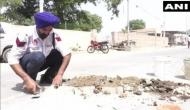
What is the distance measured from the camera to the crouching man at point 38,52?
6884 millimetres

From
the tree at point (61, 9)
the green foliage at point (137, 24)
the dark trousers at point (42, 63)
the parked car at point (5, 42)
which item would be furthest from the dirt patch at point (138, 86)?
the green foliage at point (137, 24)

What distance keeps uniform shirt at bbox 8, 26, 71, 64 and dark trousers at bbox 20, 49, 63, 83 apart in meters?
0.09

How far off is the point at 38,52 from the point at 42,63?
0.28 metres

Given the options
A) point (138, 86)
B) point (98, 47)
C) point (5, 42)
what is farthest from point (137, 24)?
point (138, 86)

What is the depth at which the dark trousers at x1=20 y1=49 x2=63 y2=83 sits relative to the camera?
7.32m

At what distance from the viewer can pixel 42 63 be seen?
7.57 meters

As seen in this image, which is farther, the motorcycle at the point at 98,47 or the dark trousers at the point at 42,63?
the motorcycle at the point at 98,47

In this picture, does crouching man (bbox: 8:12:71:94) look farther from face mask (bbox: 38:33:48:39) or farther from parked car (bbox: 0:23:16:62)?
parked car (bbox: 0:23:16:62)

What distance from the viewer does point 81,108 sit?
6566 millimetres

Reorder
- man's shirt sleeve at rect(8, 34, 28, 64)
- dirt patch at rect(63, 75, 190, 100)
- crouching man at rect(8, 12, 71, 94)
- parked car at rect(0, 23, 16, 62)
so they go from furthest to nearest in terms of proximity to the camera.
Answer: parked car at rect(0, 23, 16, 62)
dirt patch at rect(63, 75, 190, 100)
man's shirt sleeve at rect(8, 34, 28, 64)
crouching man at rect(8, 12, 71, 94)

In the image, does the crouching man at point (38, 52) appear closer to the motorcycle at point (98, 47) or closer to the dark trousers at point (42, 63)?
the dark trousers at point (42, 63)

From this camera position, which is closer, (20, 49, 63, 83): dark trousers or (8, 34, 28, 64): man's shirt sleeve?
(8, 34, 28, 64): man's shirt sleeve

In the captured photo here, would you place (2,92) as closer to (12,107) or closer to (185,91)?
(12,107)

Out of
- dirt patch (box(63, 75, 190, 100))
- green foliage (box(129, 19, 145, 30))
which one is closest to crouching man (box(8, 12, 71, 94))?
dirt patch (box(63, 75, 190, 100))
